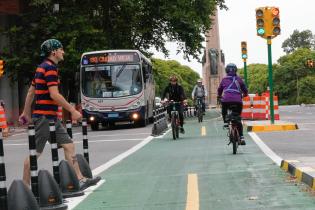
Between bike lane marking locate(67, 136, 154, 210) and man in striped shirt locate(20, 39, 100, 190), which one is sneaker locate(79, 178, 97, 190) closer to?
bike lane marking locate(67, 136, 154, 210)

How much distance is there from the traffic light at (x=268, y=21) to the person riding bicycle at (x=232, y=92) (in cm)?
633

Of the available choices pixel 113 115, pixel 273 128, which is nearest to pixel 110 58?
pixel 113 115

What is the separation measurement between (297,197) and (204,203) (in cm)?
108

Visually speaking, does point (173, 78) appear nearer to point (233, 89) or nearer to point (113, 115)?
point (233, 89)

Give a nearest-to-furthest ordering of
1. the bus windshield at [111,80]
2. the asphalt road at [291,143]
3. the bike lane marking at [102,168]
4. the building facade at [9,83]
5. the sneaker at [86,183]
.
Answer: the bike lane marking at [102,168] → the sneaker at [86,183] → the asphalt road at [291,143] → the bus windshield at [111,80] → the building facade at [9,83]

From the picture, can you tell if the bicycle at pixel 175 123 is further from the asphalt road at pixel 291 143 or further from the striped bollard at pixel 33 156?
the striped bollard at pixel 33 156

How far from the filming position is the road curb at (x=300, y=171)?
854cm

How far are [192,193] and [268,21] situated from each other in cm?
1311

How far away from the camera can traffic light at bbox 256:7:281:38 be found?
20.5 metres

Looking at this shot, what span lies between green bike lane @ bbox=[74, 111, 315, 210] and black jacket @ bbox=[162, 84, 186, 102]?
532 cm

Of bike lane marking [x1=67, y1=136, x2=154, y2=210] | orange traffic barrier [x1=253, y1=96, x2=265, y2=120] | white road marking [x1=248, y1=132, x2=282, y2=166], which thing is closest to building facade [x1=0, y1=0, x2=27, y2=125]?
orange traffic barrier [x1=253, y1=96, x2=265, y2=120]

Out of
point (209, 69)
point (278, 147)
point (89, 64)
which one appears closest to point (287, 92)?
point (209, 69)

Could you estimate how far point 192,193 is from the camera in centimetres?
841

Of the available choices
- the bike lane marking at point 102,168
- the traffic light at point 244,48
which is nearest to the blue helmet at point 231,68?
the bike lane marking at point 102,168
